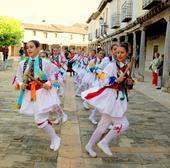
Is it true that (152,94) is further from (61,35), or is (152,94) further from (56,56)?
(61,35)

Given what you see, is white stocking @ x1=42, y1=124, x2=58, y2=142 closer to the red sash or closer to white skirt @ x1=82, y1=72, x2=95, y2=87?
the red sash

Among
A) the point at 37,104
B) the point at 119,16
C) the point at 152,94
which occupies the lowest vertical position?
the point at 152,94

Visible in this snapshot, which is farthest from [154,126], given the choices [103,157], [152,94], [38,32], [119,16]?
[38,32]

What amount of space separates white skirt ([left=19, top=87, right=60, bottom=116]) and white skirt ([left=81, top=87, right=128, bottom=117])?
2.02 ft

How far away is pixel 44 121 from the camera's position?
5.09 metres

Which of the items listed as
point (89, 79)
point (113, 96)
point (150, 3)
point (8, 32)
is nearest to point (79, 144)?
point (113, 96)

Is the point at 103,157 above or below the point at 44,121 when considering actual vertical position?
below

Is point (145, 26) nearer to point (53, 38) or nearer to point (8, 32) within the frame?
point (8, 32)

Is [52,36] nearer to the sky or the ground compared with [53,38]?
nearer to the sky

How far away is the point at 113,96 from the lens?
4.91 metres

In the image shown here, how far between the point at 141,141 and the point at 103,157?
1.24 meters

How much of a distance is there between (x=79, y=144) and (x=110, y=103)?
1.19 m

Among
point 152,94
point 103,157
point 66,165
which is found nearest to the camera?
point 66,165

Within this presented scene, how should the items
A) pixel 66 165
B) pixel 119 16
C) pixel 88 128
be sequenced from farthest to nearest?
1. pixel 119 16
2. pixel 88 128
3. pixel 66 165
